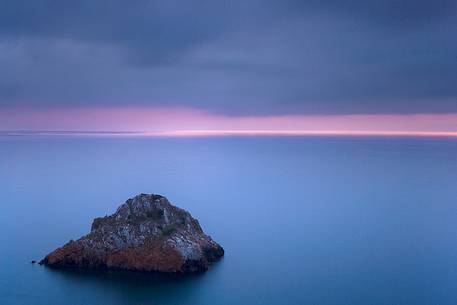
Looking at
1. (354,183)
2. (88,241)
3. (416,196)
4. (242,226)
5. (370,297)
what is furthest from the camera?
(354,183)

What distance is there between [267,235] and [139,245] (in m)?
19.2

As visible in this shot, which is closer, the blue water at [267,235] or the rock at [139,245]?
the blue water at [267,235]

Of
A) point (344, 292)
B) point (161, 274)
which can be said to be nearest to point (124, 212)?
point (161, 274)

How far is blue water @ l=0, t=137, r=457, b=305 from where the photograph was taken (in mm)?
34969

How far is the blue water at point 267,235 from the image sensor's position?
34969mm

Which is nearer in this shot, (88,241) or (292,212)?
(88,241)

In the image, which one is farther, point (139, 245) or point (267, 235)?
point (267, 235)

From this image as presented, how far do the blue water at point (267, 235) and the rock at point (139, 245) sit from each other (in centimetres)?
114

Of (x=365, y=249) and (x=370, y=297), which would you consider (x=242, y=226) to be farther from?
(x=370, y=297)

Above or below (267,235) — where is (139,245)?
above

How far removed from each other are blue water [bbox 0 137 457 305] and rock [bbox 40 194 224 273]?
3.73 ft

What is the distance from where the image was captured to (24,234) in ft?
167

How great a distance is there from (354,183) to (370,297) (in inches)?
2595

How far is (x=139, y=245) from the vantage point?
37.4 meters
